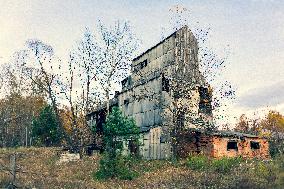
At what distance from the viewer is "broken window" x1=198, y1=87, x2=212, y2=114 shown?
34469mm

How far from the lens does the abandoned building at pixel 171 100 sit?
3122 cm

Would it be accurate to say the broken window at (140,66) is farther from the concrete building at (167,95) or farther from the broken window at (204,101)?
the broken window at (204,101)

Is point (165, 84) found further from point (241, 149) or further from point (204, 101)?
point (241, 149)

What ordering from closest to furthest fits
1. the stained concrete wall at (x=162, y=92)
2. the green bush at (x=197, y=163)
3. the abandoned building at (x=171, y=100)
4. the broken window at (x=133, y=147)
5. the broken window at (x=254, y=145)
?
1. the green bush at (x=197, y=163)
2. the abandoned building at (x=171, y=100)
3. the stained concrete wall at (x=162, y=92)
4. the broken window at (x=133, y=147)
5. the broken window at (x=254, y=145)

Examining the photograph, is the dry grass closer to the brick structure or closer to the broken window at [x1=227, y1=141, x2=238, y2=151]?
the brick structure

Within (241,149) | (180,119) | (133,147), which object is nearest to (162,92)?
(180,119)

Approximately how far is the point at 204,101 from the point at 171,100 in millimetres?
4124

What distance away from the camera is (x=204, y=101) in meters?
34.4

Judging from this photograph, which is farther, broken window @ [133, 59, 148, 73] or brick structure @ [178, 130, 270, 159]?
broken window @ [133, 59, 148, 73]

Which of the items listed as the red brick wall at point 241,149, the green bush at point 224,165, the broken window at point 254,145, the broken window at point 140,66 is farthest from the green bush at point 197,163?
the broken window at point 140,66

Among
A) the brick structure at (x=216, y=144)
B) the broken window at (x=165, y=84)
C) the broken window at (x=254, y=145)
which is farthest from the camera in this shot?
the broken window at (x=254, y=145)

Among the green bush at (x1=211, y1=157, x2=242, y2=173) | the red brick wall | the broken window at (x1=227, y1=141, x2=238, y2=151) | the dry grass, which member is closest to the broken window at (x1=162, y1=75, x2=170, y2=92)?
the red brick wall

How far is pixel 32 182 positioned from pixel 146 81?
60.9 feet

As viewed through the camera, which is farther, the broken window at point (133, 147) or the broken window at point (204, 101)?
the broken window at point (204, 101)
